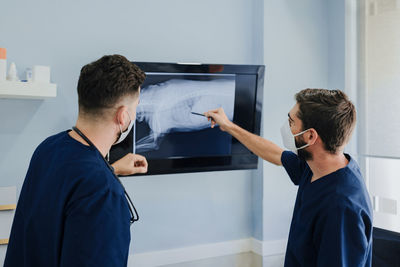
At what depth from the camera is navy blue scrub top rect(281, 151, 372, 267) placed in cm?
134

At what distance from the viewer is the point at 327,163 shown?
5.09 ft

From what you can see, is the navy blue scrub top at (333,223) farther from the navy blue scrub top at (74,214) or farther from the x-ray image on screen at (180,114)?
the x-ray image on screen at (180,114)

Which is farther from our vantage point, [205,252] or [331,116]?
[205,252]

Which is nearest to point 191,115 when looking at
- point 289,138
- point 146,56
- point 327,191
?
point 146,56

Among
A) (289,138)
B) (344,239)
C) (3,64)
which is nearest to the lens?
(344,239)

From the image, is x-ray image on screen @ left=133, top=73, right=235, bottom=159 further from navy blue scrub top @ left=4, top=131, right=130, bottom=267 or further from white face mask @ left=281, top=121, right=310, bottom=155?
navy blue scrub top @ left=4, top=131, right=130, bottom=267

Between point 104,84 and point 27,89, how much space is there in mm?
1005

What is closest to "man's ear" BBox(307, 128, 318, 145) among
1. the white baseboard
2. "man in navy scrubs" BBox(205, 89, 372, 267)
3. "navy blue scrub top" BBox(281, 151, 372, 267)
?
"man in navy scrubs" BBox(205, 89, 372, 267)

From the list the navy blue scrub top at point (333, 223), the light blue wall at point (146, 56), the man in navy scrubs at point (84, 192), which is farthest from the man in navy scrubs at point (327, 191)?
the light blue wall at point (146, 56)

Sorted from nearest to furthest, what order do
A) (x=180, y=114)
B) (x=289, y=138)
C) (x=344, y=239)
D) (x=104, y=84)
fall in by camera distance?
(x=104, y=84)
(x=344, y=239)
(x=289, y=138)
(x=180, y=114)

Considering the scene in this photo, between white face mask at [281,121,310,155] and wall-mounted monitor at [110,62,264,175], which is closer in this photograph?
white face mask at [281,121,310,155]

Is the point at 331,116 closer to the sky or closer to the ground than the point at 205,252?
closer to the sky

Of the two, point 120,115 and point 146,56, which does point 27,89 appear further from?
point 120,115

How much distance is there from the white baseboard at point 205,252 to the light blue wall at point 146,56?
1.6 inches
